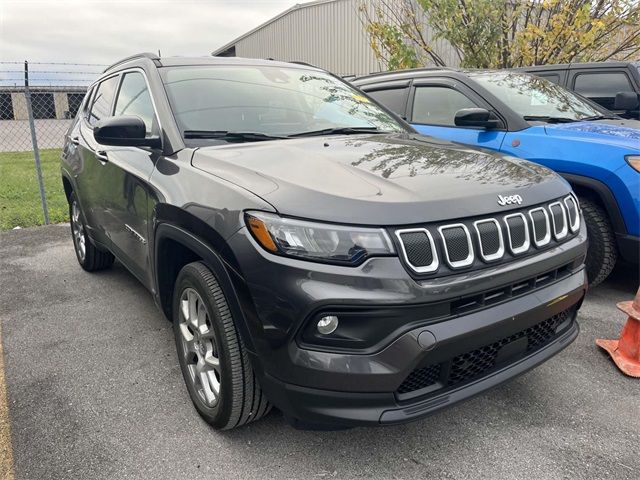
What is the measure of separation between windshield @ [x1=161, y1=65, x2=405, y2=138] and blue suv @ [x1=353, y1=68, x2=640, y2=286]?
1208mm

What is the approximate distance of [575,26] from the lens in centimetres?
834

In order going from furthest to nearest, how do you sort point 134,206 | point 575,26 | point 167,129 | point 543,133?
point 575,26
point 543,133
point 134,206
point 167,129

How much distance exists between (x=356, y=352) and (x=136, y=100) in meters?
2.36

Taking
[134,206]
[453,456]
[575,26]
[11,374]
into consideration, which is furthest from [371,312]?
[575,26]

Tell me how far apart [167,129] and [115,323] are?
5.44 feet

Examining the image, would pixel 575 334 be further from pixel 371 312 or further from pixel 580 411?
pixel 371 312

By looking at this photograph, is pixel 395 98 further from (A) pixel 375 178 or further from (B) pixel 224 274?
(B) pixel 224 274

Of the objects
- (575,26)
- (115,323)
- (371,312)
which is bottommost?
(115,323)

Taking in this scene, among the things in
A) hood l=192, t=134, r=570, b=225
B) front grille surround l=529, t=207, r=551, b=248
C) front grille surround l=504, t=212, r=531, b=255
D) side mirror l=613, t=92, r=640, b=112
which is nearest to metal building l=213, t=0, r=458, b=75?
side mirror l=613, t=92, r=640, b=112

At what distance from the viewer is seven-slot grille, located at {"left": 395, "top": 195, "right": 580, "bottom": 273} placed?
73.3 inches

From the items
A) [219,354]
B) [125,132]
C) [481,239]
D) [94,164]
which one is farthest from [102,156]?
[481,239]

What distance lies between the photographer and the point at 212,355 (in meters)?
2.38

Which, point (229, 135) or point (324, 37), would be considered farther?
point (324, 37)

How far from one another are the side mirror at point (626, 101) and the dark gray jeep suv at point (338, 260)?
368cm
